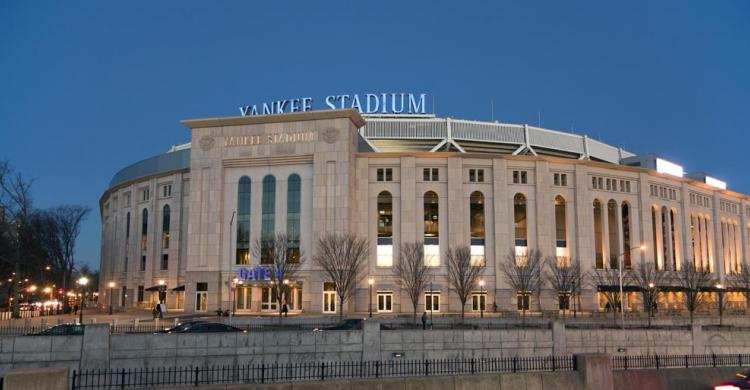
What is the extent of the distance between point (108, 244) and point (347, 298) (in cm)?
5246

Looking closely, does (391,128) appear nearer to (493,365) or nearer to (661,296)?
(661,296)

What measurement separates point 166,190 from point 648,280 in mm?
58755

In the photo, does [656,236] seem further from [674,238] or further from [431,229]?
[431,229]

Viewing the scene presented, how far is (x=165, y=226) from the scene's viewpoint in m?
87.2

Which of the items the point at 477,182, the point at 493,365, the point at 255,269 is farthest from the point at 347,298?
the point at 493,365

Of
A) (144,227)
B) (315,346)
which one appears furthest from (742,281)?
(144,227)

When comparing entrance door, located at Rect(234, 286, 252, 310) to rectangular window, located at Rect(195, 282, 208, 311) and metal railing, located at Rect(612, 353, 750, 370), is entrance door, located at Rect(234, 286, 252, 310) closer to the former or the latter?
rectangular window, located at Rect(195, 282, 208, 311)

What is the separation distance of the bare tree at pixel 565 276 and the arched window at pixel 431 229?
12.5m

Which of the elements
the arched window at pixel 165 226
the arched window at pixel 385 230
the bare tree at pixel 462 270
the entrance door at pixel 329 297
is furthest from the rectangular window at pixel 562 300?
the arched window at pixel 165 226

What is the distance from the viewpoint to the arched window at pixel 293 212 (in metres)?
74.9

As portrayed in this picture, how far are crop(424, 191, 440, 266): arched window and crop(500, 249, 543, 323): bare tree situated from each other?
24.5ft

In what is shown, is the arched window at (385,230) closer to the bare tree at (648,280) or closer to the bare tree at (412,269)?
the bare tree at (412,269)

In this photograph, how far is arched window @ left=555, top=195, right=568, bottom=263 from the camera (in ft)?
262

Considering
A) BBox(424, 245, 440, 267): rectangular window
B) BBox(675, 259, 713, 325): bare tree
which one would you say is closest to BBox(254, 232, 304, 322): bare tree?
BBox(424, 245, 440, 267): rectangular window
